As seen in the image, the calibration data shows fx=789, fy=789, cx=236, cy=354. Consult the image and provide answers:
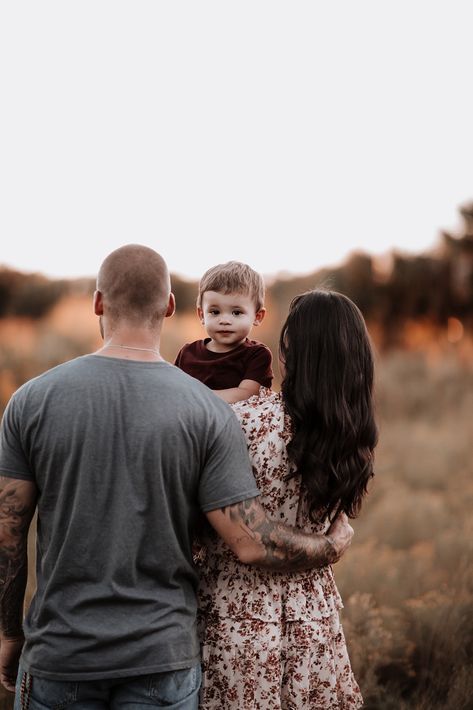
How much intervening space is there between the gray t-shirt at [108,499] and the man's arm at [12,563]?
7 cm

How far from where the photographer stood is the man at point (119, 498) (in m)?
2.26

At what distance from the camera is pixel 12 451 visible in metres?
2.35

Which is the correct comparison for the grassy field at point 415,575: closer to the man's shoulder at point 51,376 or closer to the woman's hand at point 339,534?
the woman's hand at point 339,534

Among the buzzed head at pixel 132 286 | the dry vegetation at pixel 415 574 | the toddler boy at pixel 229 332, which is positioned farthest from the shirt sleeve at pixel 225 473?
the dry vegetation at pixel 415 574

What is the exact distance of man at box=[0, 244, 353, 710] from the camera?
2.26m

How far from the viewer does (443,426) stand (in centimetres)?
1296

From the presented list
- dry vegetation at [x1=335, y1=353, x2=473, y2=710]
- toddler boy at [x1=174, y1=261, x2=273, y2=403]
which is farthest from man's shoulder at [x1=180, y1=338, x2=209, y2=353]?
dry vegetation at [x1=335, y1=353, x2=473, y2=710]

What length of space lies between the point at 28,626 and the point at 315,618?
0.94 m

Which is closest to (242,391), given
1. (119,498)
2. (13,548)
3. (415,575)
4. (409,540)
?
(119,498)

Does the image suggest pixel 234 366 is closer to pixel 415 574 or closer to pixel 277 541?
pixel 277 541

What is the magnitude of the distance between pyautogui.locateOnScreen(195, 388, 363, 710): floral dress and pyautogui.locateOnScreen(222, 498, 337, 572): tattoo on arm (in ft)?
0.30

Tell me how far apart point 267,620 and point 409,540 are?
5412 mm

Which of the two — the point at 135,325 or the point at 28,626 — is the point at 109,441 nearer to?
the point at 135,325

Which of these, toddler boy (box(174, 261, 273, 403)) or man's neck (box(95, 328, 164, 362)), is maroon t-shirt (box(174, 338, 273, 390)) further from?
man's neck (box(95, 328, 164, 362))
